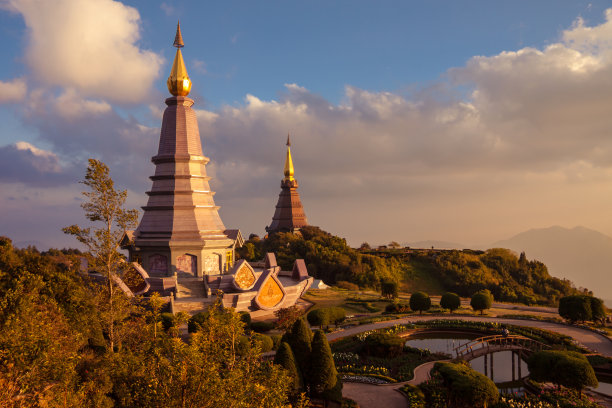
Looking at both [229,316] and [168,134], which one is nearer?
[229,316]

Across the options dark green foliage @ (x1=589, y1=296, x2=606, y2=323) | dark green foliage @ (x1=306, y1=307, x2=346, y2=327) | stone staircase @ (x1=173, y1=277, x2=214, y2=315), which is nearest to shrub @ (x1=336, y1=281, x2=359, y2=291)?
dark green foliage @ (x1=306, y1=307, x2=346, y2=327)

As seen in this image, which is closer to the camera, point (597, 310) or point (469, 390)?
point (469, 390)

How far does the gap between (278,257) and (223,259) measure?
24.2 metres

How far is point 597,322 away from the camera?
1351 inches

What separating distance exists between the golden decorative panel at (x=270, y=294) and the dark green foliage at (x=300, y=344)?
1408 centimetres

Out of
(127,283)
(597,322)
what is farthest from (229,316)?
(597,322)

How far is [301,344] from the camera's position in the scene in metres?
20.0

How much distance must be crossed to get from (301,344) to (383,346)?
27.4ft

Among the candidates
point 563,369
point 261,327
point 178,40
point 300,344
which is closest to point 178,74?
point 178,40

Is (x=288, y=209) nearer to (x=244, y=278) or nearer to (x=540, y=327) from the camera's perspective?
(x=244, y=278)

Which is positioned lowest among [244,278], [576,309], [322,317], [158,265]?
[322,317]

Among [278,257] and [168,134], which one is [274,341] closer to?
[168,134]

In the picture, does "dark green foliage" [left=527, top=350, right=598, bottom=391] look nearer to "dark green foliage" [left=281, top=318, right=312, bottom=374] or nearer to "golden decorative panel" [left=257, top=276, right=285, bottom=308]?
"dark green foliage" [left=281, top=318, right=312, bottom=374]

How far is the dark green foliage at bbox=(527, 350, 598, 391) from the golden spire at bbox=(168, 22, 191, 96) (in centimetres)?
3553
